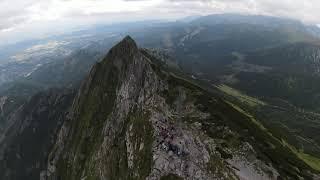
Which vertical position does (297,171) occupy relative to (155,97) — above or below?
below

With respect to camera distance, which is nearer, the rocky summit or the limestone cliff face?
the limestone cliff face

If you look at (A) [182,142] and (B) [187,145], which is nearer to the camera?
(B) [187,145]

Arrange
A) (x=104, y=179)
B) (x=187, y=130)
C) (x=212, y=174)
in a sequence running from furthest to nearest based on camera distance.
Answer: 1. (x=104, y=179)
2. (x=187, y=130)
3. (x=212, y=174)

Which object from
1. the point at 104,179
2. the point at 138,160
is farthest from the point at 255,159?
the point at 104,179

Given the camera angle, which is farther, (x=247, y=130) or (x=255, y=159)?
(x=247, y=130)

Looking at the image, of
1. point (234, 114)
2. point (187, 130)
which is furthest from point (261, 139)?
point (187, 130)

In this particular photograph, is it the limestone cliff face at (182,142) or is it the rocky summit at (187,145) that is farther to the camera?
the rocky summit at (187,145)

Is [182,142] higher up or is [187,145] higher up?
[182,142]

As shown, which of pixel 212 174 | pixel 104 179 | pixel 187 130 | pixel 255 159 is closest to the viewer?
pixel 212 174

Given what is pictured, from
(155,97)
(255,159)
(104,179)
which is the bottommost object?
(104,179)

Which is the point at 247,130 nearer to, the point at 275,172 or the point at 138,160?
the point at 275,172
